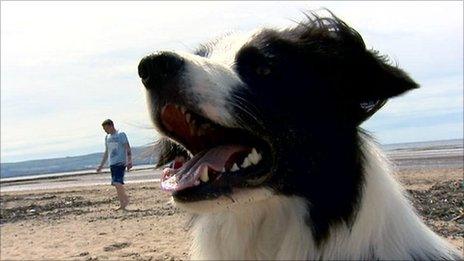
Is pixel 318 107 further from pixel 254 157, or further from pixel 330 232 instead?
pixel 330 232

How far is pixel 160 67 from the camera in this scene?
119 inches

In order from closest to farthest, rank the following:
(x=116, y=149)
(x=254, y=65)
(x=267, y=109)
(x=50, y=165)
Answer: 1. (x=267, y=109)
2. (x=254, y=65)
3. (x=116, y=149)
4. (x=50, y=165)

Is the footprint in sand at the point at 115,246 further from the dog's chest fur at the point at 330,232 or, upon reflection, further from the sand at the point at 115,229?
the dog's chest fur at the point at 330,232

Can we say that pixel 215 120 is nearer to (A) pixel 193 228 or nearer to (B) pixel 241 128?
(B) pixel 241 128

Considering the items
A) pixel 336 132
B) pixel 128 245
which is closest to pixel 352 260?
pixel 336 132

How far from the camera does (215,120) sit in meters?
3.18

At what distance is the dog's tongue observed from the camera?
3.08 metres

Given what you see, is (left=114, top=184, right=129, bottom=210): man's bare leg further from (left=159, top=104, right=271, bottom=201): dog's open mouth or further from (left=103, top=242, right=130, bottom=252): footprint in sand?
(left=159, top=104, right=271, bottom=201): dog's open mouth

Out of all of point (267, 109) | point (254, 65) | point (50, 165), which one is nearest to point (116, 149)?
point (254, 65)

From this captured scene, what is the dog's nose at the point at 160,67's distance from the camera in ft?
9.81

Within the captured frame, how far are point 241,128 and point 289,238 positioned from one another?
23.8 inches

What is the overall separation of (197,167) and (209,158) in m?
0.11

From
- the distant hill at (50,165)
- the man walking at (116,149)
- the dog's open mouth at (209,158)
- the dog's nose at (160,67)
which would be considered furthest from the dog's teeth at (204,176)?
the distant hill at (50,165)

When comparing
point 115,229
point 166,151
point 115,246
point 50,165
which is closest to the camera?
point 166,151
